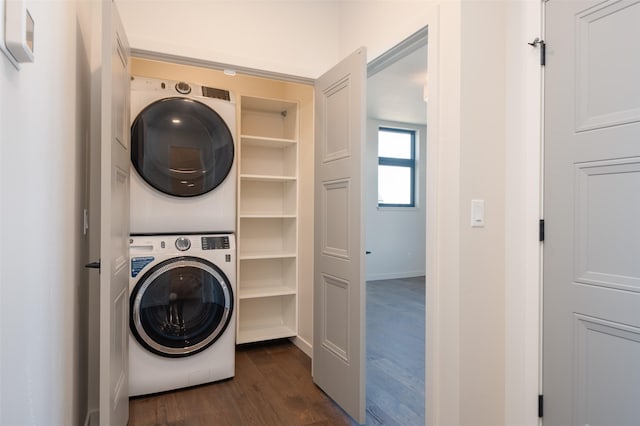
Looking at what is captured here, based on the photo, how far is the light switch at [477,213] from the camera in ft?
5.26

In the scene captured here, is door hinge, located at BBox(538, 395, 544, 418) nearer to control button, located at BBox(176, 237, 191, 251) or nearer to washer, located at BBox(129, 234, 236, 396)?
washer, located at BBox(129, 234, 236, 396)

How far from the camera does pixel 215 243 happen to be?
2.43 metres

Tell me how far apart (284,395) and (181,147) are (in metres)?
1.75

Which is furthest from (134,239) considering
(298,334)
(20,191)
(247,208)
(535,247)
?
(535,247)

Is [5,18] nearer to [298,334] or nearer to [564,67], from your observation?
[564,67]

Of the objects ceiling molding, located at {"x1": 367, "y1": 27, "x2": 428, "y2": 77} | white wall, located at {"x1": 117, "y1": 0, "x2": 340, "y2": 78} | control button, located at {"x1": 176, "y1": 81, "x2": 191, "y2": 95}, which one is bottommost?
control button, located at {"x1": 176, "y1": 81, "x2": 191, "y2": 95}

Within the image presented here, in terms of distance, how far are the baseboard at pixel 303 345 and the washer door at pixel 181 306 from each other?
2.69 ft

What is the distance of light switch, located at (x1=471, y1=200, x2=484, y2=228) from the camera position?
5.26 feet

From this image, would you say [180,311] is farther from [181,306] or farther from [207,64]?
[207,64]

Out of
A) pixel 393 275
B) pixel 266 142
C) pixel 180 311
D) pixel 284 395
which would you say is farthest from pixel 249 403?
Answer: pixel 393 275

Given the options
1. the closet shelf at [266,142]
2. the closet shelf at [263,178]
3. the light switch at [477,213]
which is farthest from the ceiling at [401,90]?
the light switch at [477,213]

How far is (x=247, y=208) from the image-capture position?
328cm

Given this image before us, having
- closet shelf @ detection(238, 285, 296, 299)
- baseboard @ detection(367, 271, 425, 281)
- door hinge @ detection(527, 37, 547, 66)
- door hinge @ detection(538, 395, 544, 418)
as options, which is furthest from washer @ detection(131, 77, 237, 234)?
baseboard @ detection(367, 271, 425, 281)

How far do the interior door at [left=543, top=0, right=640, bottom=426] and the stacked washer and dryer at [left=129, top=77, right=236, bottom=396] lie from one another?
188cm
